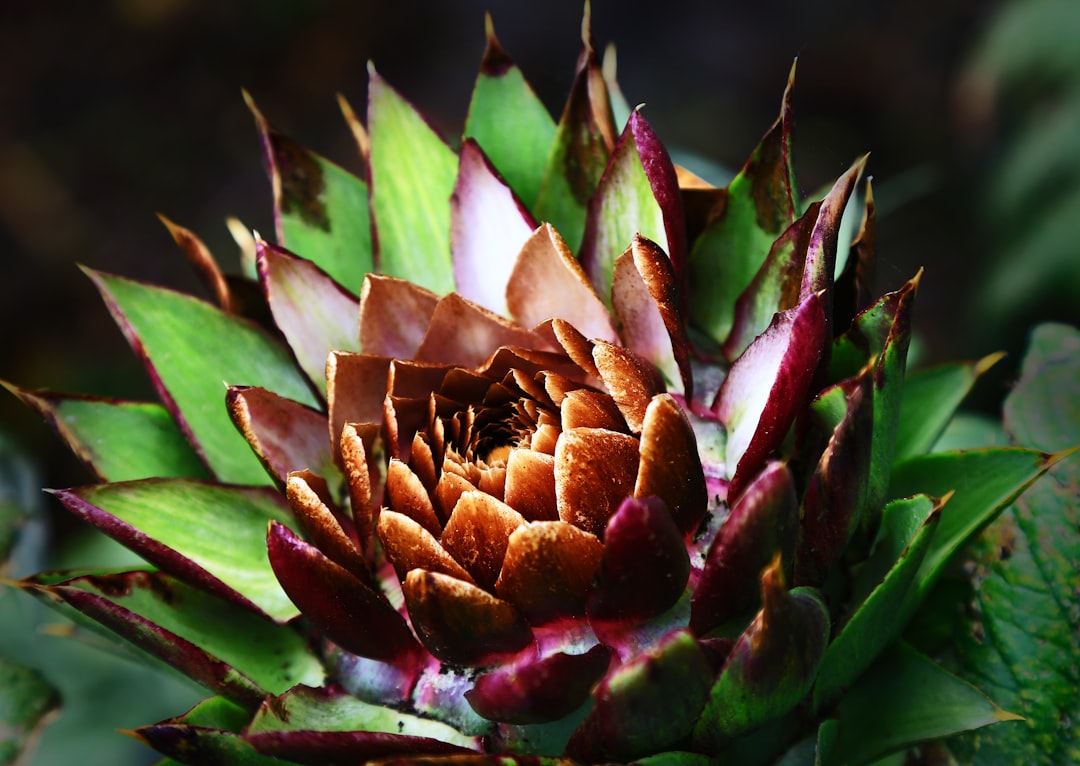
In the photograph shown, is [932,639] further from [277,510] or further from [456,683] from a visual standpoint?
[277,510]

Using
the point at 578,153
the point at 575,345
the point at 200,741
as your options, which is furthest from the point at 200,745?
the point at 578,153

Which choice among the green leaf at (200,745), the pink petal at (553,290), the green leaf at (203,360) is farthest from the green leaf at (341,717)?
the pink petal at (553,290)

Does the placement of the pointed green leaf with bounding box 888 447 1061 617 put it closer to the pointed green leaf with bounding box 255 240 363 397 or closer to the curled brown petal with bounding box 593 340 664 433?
the curled brown petal with bounding box 593 340 664 433

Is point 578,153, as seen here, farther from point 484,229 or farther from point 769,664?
point 769,664

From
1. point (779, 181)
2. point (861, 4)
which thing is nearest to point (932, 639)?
point (779, 181)

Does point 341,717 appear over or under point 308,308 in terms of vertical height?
under

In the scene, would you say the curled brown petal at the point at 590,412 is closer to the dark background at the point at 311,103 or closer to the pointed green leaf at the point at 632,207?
the pointed green leaf at the point at 632,207

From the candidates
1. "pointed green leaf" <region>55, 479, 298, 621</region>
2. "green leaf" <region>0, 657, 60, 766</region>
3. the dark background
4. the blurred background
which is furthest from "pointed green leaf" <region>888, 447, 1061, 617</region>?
the dark background
